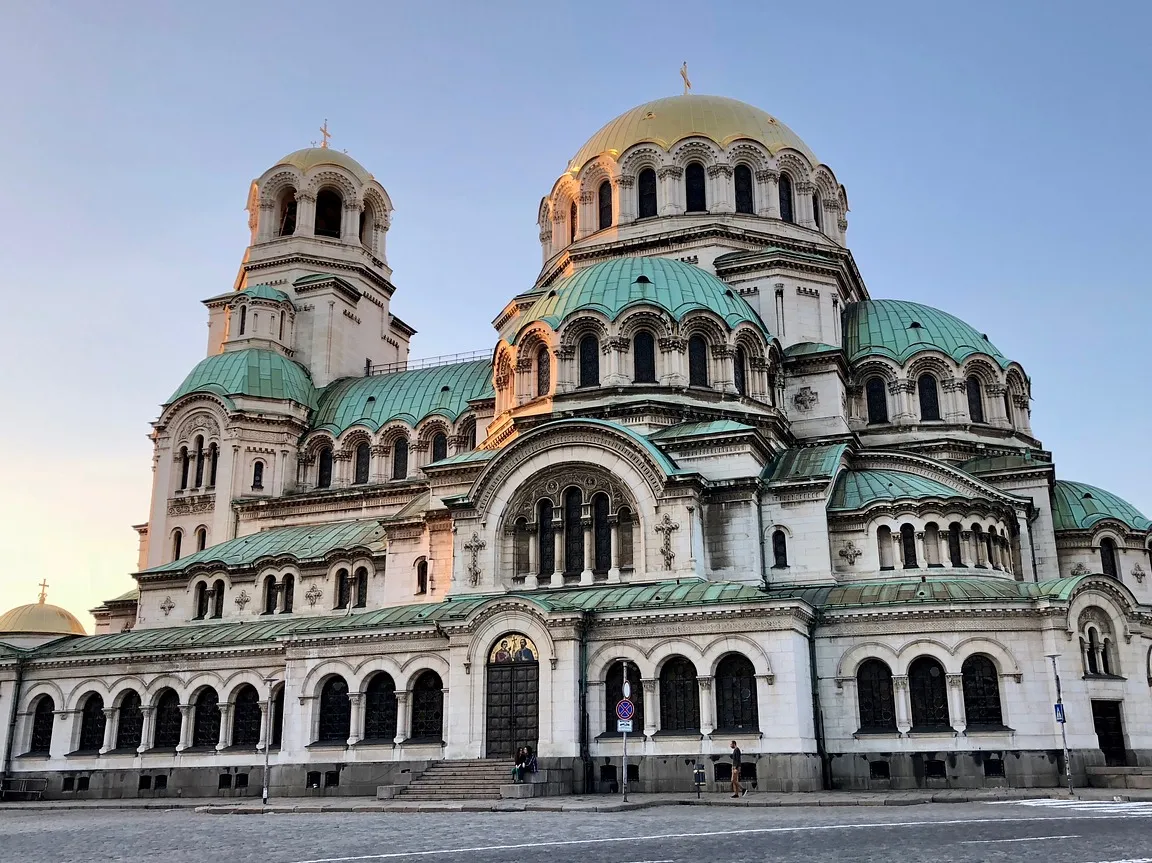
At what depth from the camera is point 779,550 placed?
35938 mm

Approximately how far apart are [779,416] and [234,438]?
23737 millimetres

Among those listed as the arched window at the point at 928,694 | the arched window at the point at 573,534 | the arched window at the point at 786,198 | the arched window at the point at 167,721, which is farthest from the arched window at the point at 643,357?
the arched window at the point at 167,721

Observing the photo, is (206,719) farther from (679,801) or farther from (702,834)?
(702,834)

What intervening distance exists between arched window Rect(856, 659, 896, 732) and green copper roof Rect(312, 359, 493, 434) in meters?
21.9

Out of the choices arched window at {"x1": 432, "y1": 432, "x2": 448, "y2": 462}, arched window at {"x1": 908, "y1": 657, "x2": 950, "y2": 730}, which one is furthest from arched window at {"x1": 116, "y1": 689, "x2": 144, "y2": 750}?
arched window at {"x1": 908, "y1": 657, "x2": 950, "y2": 730}

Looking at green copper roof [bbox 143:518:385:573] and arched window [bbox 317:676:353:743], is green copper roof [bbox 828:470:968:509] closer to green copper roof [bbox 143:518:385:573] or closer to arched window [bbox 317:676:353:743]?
arched window [bbox 317:676:353:743]

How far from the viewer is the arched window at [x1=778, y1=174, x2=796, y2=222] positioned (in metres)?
49.4

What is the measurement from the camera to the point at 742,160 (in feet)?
161

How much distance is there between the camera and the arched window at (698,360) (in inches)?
1565

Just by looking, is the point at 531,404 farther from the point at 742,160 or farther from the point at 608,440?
the point at 742,160

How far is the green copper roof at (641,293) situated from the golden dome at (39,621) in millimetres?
35861

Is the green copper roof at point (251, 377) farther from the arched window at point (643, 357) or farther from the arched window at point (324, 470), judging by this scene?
the arched window at point (643, 357)

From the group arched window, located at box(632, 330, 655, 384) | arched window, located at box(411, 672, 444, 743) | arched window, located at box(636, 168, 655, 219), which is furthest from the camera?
arched window, located at box(636, 168, 655, 219)

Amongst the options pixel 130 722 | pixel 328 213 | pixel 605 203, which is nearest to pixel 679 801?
pixel 130 722
